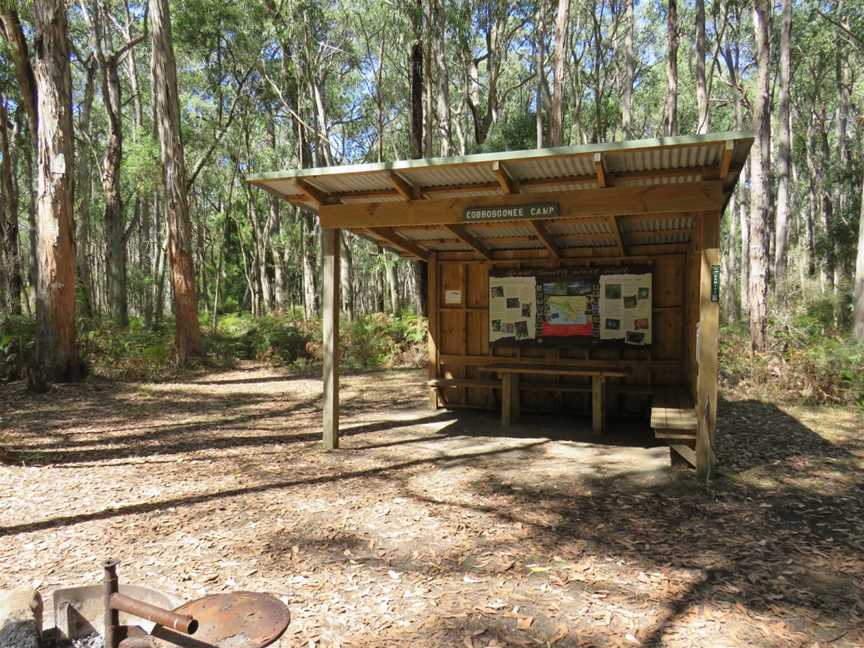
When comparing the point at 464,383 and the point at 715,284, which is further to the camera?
the point at 464,383

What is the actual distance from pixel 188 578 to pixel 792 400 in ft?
31.7

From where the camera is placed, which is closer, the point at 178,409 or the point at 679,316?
the point at 679,316

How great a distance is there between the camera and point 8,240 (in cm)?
1639

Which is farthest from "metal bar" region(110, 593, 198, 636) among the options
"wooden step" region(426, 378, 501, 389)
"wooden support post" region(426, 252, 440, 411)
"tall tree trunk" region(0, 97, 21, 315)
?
"tall tree trunk" region(0, 97, 21, 315)

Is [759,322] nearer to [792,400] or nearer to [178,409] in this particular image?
[792,400]

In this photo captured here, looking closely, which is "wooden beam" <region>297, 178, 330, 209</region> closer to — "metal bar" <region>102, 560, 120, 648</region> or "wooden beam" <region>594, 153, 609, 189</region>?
"wooden beam" <region>594, 153, 609, 189</region>

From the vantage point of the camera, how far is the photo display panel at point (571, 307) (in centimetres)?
834

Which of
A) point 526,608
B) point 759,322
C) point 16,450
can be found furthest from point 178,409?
point 759,322

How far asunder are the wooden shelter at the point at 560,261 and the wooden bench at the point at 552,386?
24 millimetres

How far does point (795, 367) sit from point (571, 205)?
263 inches

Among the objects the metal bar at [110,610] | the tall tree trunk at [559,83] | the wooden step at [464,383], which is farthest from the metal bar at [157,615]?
the tall tree trunk at [559,83]

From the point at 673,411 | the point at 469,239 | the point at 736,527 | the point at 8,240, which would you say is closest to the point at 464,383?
the point at 469,239

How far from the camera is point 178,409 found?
9109 millimetres

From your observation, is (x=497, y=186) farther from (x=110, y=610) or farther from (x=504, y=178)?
(x=110, y=610)
